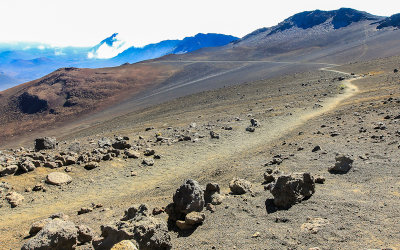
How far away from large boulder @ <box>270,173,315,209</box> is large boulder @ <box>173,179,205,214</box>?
1268mm

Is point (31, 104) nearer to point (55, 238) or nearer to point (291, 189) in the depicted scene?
point (55, 238)

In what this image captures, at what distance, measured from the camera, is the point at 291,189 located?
497cm

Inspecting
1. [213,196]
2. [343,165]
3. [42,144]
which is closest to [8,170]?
[42,144]

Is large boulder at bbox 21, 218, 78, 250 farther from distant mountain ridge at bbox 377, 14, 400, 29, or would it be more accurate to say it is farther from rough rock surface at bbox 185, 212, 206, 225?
distant mountain ridge at bbox 377, 14, 400, 29

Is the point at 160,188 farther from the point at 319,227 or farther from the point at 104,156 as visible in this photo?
the point at 319,227

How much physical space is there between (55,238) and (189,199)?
2.01 m

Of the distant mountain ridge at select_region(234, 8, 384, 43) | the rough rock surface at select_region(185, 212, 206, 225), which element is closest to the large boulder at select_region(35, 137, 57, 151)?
the rough rock surface at select_region(185, 212, 206, 225)

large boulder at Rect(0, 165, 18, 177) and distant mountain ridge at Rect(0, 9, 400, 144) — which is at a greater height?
distant mountain ridge at Rect(0, 9, 400, 144)

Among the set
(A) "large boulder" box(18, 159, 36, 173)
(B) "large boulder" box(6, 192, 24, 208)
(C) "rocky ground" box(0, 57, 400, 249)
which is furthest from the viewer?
(A) "large boulder" box(18, 159, 36, 173)

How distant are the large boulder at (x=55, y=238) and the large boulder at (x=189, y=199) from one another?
63.2 inches

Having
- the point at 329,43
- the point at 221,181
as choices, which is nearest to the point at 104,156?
the point at 221,181

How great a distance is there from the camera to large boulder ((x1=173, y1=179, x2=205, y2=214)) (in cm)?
495

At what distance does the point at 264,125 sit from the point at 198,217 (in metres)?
10.6

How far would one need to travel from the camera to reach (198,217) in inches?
187
